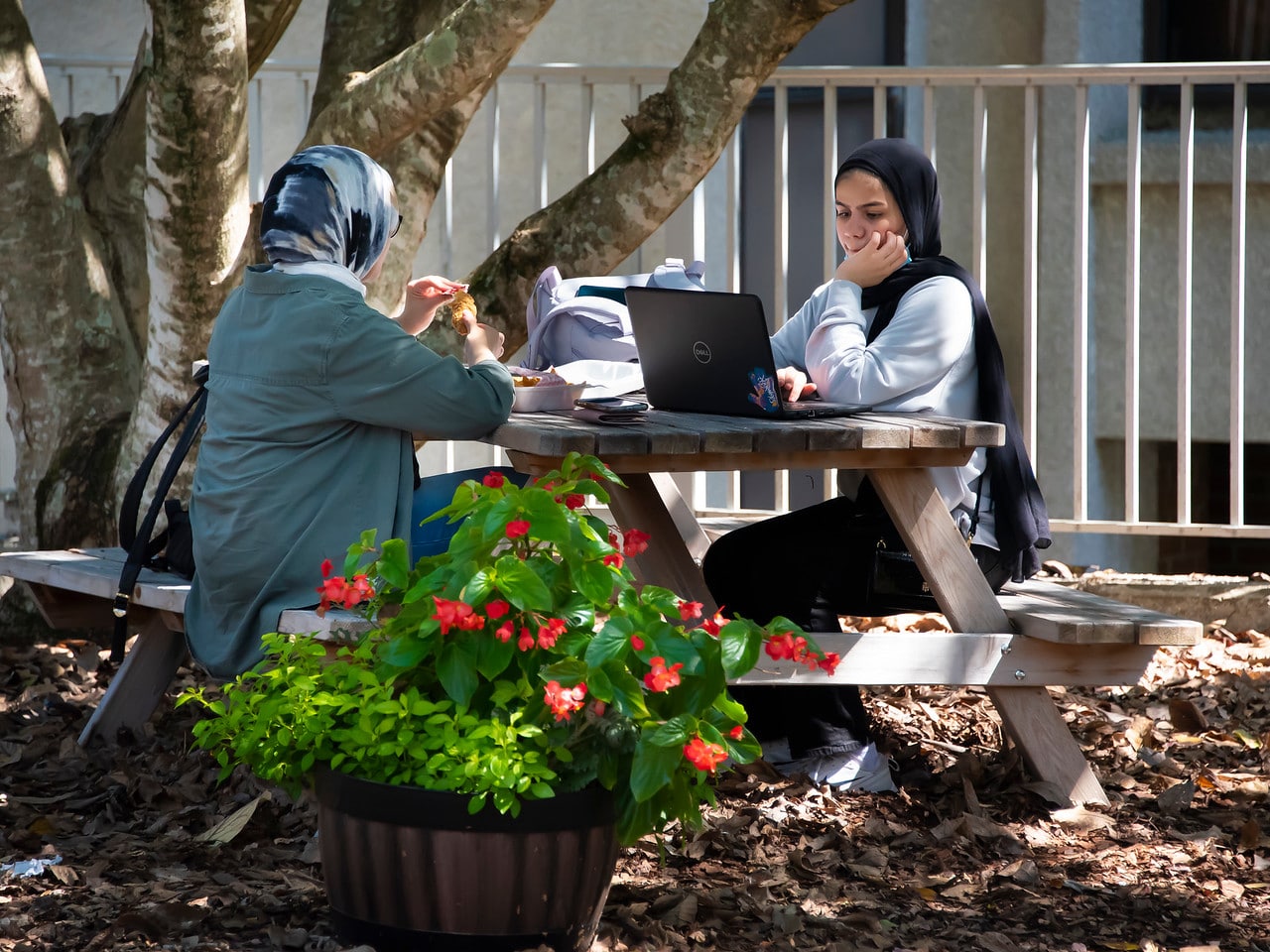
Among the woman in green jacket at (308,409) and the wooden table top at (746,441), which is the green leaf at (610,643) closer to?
the wooden table top at (746,441)

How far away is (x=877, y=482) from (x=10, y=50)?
3092 mm

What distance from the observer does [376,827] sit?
2318mm

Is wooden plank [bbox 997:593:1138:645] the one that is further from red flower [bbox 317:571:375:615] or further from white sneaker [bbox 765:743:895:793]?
red flower [bbox 317:571:375:615]

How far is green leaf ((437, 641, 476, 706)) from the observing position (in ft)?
7.37

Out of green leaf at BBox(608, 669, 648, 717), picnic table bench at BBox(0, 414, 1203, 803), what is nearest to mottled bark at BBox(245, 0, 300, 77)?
picnic table bench at BBox(0, 414, 1203, 803)

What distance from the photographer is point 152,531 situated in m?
3.39

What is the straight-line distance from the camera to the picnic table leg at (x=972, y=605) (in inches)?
125

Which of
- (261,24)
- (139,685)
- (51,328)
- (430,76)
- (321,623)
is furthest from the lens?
(261,24)

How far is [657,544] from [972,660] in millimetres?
750

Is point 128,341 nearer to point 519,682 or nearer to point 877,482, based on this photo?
point 877,482

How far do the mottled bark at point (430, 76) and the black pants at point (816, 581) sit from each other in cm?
150

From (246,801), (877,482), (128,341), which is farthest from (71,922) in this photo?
(128,341)

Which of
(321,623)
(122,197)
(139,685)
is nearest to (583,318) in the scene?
(321,623)

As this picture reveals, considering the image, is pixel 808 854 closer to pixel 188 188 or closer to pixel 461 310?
pixel 461 310
